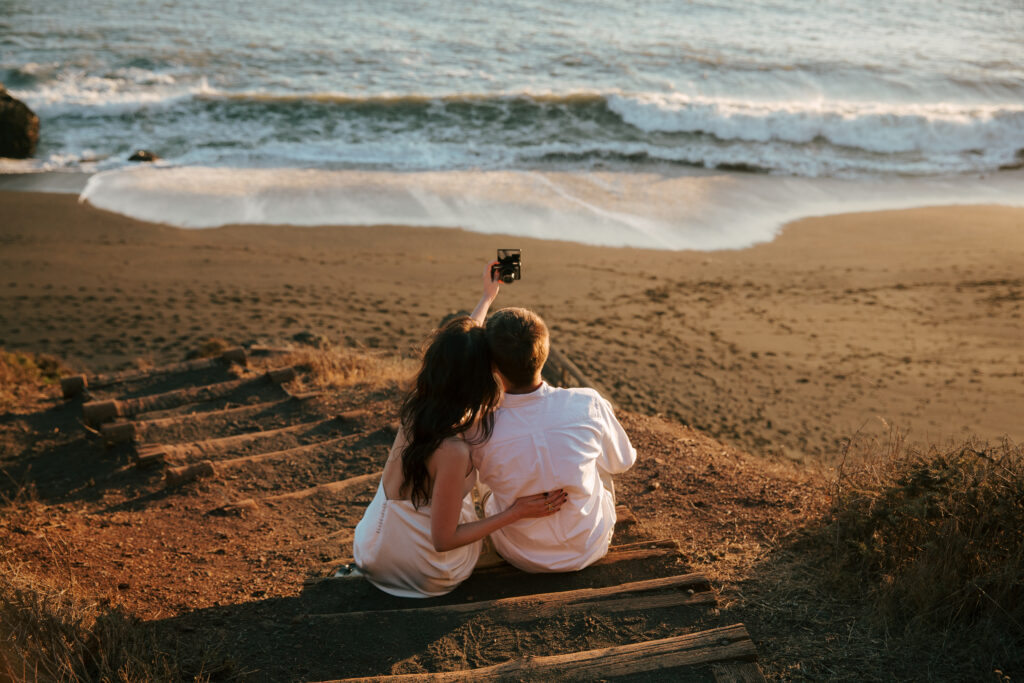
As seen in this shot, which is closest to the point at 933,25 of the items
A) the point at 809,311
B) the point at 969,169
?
the point at 969,169

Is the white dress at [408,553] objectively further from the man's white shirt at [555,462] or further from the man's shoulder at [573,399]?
the man's shoulder at [573,399]

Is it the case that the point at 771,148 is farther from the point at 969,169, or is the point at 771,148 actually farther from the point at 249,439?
the point at 249,439

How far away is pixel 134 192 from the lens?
14.1 metres

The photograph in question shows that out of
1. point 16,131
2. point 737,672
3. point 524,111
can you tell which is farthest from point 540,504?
point 524,111

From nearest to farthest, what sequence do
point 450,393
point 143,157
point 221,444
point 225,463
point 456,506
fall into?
point 450,393 → point 456,506 → point 225,463 → point 221,444 → point 143,157

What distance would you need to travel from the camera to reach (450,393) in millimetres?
2961

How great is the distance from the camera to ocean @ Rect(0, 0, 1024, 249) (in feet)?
46.8

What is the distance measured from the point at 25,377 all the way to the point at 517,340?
21.6 feet

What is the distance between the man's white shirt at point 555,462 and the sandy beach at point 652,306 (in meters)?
4.16

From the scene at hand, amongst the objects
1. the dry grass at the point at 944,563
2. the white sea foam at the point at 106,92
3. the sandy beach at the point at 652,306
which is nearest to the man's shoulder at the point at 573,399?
the dry grass at the point at 944,563

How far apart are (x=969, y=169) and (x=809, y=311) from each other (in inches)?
420

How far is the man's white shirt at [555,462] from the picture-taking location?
3133mm

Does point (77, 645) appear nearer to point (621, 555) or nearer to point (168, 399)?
point (621, 555)

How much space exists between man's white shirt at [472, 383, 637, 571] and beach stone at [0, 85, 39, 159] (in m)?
17.0
